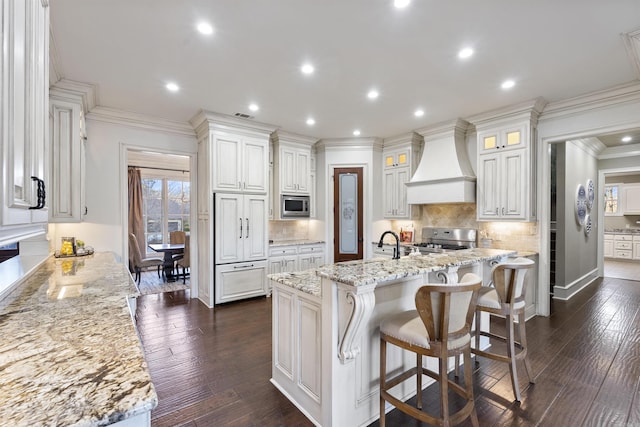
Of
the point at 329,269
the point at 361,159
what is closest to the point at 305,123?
the point at 361,159

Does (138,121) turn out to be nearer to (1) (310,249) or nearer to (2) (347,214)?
(1) (310,249)

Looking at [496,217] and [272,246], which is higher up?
[496,217]

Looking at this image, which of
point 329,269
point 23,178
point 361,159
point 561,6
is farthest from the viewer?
point 361,159

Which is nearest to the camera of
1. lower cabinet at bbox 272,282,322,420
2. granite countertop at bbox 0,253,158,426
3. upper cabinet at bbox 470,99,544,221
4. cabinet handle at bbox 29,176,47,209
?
granite countertop at bbox 0,253,158,426

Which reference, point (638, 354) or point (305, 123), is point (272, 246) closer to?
point (305, 123)

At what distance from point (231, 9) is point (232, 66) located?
33.0 inches

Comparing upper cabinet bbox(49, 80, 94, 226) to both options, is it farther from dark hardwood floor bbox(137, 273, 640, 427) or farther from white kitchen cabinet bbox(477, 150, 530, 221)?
white kitchen cabinet bbox(477, 150, 530, 221)

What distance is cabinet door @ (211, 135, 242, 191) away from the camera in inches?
174

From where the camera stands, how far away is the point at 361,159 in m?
5.72

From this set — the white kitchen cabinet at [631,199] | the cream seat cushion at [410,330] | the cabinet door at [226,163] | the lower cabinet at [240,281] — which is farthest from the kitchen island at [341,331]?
the white kitchen cabinet at [631,199]

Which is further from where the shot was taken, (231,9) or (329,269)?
(231,9)

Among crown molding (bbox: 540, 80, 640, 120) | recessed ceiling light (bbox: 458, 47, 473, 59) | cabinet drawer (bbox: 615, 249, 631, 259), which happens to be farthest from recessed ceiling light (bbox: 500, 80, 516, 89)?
cabinet drawer (bbox: 615, 249, 631, 259)

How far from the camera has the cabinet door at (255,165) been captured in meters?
4.70

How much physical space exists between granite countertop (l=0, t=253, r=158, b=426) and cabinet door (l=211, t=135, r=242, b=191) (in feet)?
9.09
